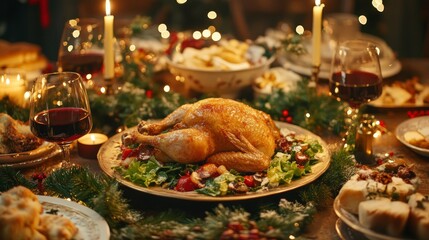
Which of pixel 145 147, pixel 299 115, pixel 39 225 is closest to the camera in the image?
pixel 39 225

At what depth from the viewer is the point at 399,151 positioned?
245 cm

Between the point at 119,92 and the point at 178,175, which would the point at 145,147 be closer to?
the point at 178,175

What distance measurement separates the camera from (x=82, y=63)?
9.14ft

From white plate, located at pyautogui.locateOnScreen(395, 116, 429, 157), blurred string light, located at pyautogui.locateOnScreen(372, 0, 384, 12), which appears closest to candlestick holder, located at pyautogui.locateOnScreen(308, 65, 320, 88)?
white plate, located at pyautogui.locateOnScreen(395, 116, 429, 157)

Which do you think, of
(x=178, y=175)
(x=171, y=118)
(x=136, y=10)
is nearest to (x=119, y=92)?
(x=171, y=118)

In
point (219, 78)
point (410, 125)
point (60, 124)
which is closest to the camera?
point (60, 124)

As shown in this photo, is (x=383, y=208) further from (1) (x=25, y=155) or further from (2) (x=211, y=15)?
(2) (x=211, y=15)

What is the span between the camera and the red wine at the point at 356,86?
7.72ft

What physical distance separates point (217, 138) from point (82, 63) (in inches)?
38.3

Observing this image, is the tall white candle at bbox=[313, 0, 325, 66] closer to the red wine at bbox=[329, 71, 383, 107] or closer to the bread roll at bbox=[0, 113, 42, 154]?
the red wine at bbox=[329, 71, 383, 107]

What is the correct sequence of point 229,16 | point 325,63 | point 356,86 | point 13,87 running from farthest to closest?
1. point 229,16
2. point 325,63
3. point 13,87
4. point 356,86

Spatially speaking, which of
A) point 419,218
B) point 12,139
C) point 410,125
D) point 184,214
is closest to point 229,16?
point 410,125

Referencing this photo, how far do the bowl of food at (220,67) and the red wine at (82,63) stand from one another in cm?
37

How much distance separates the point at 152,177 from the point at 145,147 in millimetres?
183
